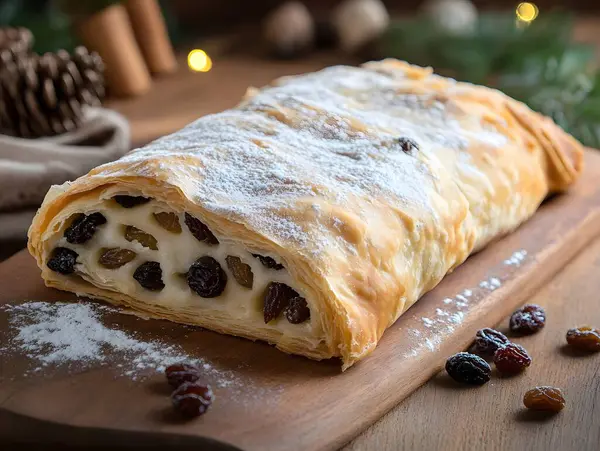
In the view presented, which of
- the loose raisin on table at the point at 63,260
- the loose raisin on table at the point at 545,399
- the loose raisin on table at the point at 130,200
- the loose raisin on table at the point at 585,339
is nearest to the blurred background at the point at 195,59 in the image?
the loose raisin on table at the point at 63,260

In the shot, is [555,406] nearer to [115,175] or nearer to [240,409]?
[240,409]

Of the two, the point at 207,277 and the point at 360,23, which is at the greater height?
the point at 207,277

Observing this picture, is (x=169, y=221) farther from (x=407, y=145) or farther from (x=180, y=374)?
(x=407, y=145)

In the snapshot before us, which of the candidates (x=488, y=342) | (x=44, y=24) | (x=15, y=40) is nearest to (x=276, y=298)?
(x=488, y=342)

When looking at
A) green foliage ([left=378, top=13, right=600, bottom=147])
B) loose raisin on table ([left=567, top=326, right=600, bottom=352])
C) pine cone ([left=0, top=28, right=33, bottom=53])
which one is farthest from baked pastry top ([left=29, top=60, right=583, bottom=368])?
pine cone ([left=0, top=28, right=33, bottom=53])

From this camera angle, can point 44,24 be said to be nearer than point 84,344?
No

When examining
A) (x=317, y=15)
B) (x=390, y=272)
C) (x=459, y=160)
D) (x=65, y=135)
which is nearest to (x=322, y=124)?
(x=459, y=160)
